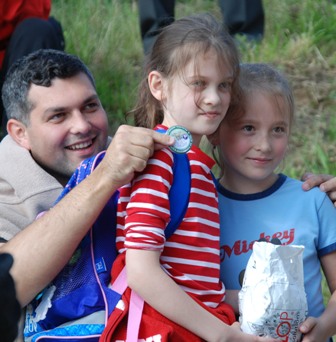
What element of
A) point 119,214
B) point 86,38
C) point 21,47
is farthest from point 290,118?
point 86,38

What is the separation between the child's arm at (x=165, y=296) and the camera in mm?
2568

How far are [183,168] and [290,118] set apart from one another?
56cm

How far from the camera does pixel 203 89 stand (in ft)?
8.98

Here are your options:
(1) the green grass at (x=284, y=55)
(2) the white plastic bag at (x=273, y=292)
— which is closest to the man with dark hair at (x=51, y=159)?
(2) the white plastic bag at (x=273, y=292)

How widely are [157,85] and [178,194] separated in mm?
383

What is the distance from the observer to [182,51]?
2768 mm

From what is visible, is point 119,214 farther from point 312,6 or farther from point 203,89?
point 312,6

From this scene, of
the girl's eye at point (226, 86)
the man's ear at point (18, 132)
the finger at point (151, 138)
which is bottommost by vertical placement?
the finger at point (151, 138)

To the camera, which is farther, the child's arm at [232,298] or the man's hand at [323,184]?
the man's hand at [323,184]

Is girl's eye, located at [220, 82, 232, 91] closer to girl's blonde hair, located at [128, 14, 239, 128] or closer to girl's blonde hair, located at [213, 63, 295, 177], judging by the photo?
girl's blonde hair, located at [128, 14, 239, 128]

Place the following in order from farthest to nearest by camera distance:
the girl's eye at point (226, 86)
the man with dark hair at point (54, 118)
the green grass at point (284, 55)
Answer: the green grass at point (284, 55), the man with dark hair at point (54, 118), the girl's eye at point (226, 86)

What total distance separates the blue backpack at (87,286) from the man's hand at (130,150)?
9 cm

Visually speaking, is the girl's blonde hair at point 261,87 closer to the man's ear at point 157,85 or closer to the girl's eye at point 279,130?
the girl's eye at point 279,130

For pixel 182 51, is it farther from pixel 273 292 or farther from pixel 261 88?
pixel 273 292
